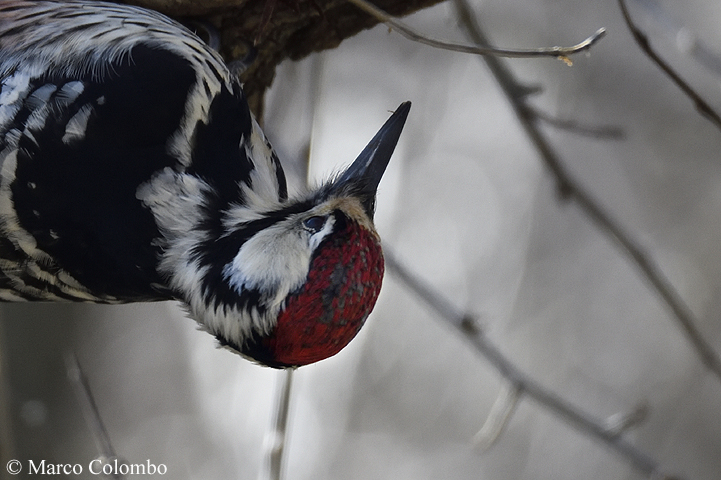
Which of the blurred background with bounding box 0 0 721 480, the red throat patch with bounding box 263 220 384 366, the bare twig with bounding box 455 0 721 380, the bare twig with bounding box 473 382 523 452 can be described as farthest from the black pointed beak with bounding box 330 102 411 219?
the blurred background with bounding box 0 0 721 480

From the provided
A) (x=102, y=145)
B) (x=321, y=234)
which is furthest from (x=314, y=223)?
(x=102, y=145)

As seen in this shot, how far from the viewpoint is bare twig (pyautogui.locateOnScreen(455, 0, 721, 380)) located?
2152 millimetres

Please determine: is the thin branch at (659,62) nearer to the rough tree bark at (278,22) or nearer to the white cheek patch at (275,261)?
the rough tree bark at (278,22)

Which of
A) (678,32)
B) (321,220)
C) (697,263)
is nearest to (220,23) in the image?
(321,220)

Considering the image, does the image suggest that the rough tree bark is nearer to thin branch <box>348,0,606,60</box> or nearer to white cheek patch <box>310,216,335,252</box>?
thin branch <box>348,0,606,60</box>

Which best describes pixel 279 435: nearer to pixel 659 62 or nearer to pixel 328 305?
pixel 328 305

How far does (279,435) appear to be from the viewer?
2176 mm

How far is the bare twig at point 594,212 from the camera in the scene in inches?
84.7

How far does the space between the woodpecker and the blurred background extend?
350cm

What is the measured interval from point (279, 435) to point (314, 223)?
0.72m

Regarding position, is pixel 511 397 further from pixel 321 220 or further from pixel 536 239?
pixel 536 239

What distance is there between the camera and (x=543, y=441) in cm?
692

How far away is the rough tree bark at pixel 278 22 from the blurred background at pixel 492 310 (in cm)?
308

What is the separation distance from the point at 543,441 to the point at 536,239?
2.00 metres
